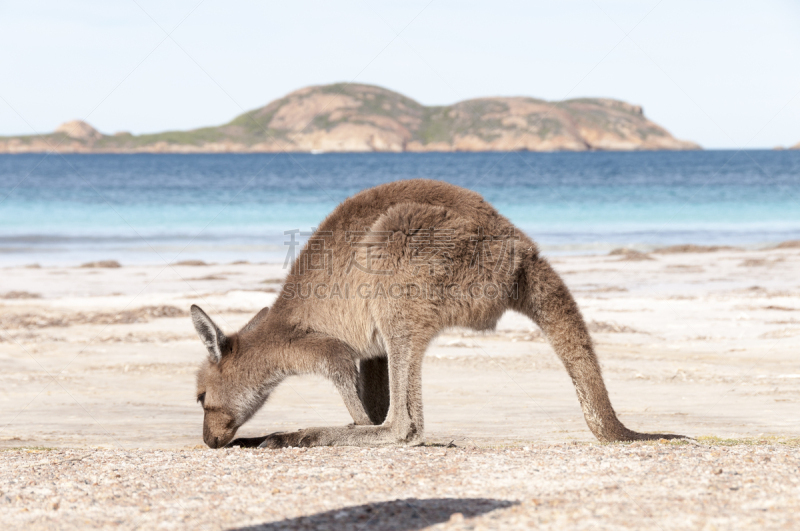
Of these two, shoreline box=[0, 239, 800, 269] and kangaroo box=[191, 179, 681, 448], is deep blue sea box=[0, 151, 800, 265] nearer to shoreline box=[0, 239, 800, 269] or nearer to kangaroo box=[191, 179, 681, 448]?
shoreline box=[0, 239, 800, 269]

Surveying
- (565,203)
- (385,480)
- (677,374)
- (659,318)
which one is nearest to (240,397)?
(385,480)

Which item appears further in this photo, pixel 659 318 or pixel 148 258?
pixel 148 258

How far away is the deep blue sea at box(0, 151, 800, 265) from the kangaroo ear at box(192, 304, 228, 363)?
12.3 m

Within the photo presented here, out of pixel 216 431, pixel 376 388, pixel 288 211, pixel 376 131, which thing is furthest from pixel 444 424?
pixel 376 131

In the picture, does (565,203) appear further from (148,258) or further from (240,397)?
(240,397)

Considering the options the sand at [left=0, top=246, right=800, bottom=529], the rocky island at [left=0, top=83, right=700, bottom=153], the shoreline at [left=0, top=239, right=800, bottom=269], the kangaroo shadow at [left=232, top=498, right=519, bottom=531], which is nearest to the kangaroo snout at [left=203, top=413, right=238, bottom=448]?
the sand at [left=0, top=246, right=800, bottom=529]

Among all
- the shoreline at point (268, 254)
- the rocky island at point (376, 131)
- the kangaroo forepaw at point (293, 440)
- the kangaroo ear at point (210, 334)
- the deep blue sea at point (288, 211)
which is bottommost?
the kangaroo forepaw at point (293, 440)

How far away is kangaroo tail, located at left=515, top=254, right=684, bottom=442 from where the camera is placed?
420cm

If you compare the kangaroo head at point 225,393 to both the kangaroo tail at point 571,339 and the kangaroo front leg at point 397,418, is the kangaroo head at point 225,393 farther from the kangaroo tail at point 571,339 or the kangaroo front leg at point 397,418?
the kangaroo tail at point 571,339

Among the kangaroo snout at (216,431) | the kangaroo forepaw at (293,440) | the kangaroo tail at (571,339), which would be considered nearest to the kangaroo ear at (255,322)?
the kangaroo snout at (216,431)

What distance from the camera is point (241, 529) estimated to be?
2.68 meters

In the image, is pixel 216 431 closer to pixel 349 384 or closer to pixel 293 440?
pixel 293 440

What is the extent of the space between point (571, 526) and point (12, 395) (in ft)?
17.3

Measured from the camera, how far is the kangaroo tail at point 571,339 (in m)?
4.20
